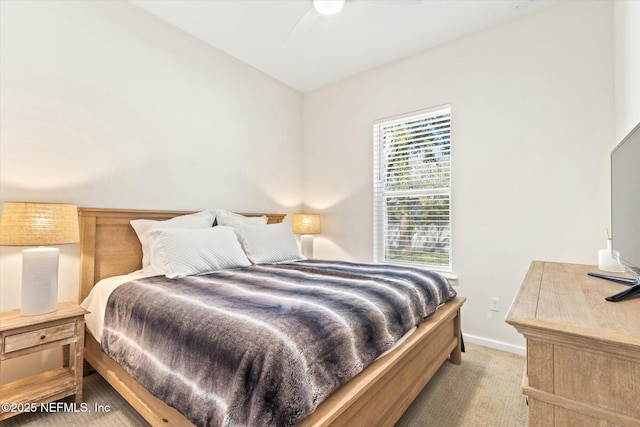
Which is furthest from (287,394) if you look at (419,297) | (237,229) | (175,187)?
(175,187)

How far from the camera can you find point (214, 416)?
1.03m

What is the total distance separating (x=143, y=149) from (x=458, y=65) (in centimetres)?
293

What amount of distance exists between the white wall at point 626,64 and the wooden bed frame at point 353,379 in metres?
1.56

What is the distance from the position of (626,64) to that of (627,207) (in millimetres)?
1197

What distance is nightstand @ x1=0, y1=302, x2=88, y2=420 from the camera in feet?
5.13

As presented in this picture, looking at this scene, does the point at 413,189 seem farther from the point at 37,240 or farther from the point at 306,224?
the point at 37,240

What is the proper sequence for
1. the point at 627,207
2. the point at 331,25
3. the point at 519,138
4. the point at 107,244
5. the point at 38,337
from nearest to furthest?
the point at 627,207
the point at 38,337
the point at 107,244
the point at 519,138
the point at 331,25

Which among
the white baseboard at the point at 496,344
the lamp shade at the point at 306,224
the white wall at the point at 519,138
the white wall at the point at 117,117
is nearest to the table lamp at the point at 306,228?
the lamp shade at the point at 306,224

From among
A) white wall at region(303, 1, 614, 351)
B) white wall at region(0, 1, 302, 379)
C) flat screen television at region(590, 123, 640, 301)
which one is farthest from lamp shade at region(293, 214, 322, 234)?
flat screen television at region(590, 123, 640, 301)

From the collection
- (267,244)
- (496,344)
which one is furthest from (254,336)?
(496,344)

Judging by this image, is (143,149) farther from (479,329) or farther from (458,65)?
(479,329)

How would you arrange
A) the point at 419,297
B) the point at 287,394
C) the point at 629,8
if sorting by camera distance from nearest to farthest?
the point at 287,394 < the point at 629,8 < the point at 419,297

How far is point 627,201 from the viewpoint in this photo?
123 centimetres

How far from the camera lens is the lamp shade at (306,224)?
364cm
